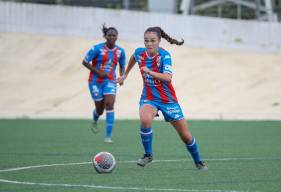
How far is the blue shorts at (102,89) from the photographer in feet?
59.4

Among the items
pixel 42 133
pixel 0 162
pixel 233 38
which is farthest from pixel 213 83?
pixel 0 162

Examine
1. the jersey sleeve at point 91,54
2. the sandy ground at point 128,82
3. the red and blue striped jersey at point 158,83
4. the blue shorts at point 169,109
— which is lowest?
the sandy ground at point 128,82

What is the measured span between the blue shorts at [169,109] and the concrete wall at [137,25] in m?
20.7

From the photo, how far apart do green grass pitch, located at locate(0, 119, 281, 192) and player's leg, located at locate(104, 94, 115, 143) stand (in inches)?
11.0

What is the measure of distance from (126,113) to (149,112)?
59.7 ft

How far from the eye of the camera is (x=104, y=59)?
59.4ft

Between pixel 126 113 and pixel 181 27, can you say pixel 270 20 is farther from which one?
pixel 126 113

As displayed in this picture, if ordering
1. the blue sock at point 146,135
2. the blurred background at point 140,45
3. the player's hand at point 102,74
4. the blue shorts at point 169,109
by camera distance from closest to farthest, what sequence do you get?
1. the blue shorts at point 169,109
2. the blue sock at point 146,135
3. the player's hand at point 102,74
4. the blurred background at point 140,45

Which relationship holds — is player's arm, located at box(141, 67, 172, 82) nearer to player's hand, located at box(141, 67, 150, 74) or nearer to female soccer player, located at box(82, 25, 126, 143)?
player's hand, located at box(141, 67, 150, 74)

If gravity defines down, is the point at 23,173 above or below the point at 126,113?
above

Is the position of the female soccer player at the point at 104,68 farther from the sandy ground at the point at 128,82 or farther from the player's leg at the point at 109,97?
the sandy ground at the point at 128,82

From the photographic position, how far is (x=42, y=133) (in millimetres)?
20688

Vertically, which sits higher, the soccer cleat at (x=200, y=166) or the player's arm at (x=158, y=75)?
the player's arm at (x=158, y=75)

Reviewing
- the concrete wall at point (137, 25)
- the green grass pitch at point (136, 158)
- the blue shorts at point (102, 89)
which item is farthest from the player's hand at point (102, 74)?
the concrete wall at point (137, 25)
